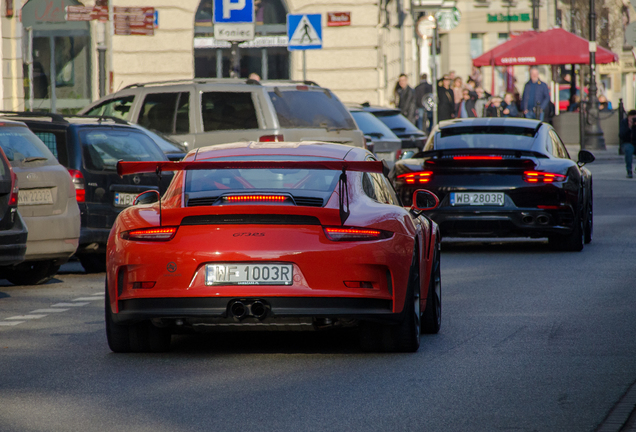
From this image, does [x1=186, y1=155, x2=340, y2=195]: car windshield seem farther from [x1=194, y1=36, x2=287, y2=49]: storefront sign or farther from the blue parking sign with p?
[x1=194, y1=36, x2=287, y2=49]: storefront sign

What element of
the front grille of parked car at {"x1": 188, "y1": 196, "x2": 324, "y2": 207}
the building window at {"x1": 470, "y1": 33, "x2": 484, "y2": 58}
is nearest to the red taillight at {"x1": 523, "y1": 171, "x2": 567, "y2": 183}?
the front grille of parked car at {"x1": 188, "y1": 196, "x2": 324, "y2": 207}

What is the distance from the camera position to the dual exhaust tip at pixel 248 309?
7139mm

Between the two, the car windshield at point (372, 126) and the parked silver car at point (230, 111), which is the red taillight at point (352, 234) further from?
the car windshield at point (372, 126)

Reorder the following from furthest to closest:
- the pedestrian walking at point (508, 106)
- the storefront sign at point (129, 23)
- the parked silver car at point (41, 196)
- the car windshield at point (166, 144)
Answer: the pedestrian walking at point (508, 106) < the storefront sign at point (129, 23) < the car windshield at point (166, 144) < the parked silver car at point (41, 196)

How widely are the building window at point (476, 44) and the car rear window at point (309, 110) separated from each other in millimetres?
61299

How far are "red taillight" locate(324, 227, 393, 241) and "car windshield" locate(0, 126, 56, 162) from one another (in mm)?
5085

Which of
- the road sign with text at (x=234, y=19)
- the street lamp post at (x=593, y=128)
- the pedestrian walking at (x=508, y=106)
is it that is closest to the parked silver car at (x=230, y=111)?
the road sign with text at (x=234, y=19)

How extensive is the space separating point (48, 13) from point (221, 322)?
2404 centimetres

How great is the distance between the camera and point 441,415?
19.5 ft

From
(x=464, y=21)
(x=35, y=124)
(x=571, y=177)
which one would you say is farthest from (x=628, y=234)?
(x=464, y=21)

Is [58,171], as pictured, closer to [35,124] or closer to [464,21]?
[35,124]

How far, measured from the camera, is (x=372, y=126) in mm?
22125

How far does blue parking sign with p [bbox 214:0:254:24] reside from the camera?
20531 mm

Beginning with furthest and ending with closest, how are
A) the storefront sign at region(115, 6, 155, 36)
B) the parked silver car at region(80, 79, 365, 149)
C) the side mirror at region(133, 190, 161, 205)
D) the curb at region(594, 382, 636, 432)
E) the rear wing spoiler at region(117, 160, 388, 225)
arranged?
the storefront sign at region(115, 6, 155, 36) → the parked silver car at region(80, 79, 365, 149) → the side mirror at region(133, 190, 161, 205) → the rear wing spoiler at region(117, 160, 388, 225) → the curb at region(594, 382, 636, 432)
